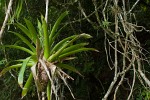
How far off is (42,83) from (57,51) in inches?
6.5

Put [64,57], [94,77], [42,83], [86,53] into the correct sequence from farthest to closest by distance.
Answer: [94,77] < [86,53] < [64,57] < [42,83]

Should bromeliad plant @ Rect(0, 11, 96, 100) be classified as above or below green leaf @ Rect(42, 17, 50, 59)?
below

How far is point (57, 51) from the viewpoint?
1.51 metres

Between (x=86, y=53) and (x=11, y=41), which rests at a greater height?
(x=11, y=41)

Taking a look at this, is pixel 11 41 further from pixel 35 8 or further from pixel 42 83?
pixel 42 83

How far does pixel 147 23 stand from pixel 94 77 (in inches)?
23.9

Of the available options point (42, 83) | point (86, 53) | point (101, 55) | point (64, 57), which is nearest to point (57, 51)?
point (64, 57)

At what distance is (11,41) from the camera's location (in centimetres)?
273

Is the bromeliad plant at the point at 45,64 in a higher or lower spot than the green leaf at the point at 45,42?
lower

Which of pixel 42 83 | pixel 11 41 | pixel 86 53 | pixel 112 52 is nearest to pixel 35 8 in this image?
pixel 11 41

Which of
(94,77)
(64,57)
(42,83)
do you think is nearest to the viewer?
(42,83)

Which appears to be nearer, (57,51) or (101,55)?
(57,51)

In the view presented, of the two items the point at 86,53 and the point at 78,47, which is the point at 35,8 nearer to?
the point at 86,53

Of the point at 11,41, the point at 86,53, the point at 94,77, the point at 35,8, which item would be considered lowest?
the point at 94,77
